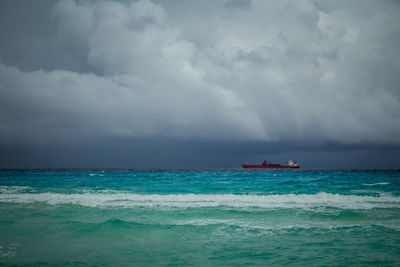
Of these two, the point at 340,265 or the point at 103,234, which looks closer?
the point at 340,265

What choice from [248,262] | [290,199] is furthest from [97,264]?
[290,199]

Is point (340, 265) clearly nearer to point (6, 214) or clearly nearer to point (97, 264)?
point (97, 264)

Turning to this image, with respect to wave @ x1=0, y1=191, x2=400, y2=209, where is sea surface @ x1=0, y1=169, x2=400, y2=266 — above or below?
above

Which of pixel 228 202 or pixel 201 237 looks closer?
pixel 201 237

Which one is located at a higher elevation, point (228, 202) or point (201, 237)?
point (201, 237)

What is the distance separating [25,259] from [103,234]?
3.69 meters

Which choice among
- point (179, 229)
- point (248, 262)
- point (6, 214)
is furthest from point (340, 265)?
point (6, 214)

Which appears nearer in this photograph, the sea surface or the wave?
the sea surface

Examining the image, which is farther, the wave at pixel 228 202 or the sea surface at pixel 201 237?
the wave at pixel 228 202

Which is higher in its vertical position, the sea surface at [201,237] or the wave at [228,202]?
the sea surface at [201,237]

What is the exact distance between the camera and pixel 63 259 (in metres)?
8.64

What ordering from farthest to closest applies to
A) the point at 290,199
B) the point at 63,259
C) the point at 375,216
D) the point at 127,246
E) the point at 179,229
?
the point at 290,199 < the point at 375,216 < the point at 179,229 < the point at 127,246 < the point at 63,259

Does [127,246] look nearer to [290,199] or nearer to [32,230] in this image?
[32,230]

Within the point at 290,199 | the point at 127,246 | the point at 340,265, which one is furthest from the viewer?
the point at 290,199
